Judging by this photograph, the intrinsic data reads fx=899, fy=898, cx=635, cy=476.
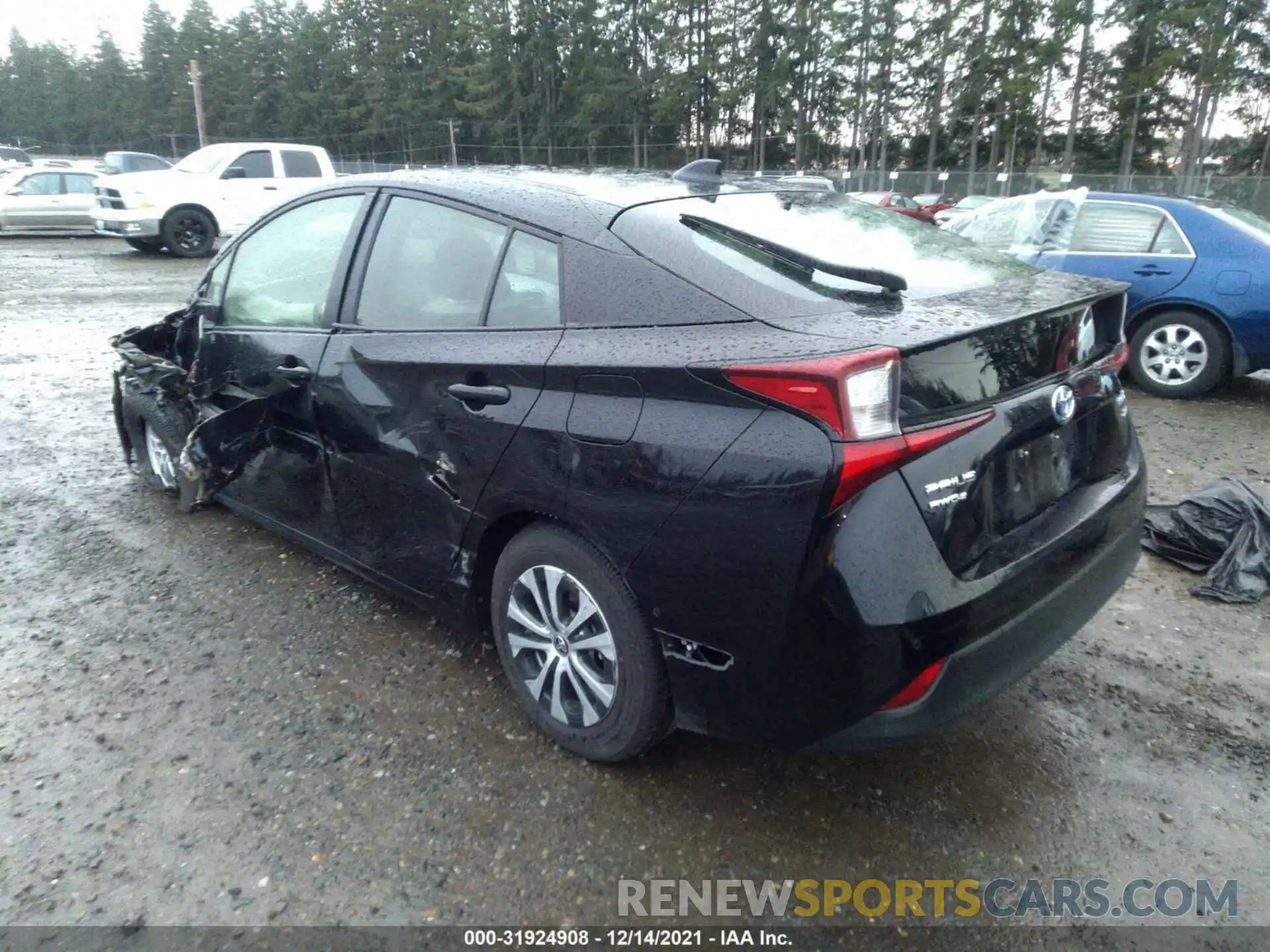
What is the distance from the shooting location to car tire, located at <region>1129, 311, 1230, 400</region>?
255 inches

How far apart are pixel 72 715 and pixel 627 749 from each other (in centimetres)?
188

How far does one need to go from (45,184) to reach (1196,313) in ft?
73.4

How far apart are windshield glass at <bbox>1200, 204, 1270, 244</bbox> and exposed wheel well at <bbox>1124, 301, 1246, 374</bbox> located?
1.95ft

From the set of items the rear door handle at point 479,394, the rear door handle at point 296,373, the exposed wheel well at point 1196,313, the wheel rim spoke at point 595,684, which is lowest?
the wheel rim spoke at point 595,684

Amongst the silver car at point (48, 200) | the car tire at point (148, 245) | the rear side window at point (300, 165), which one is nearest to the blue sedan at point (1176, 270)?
the rear side window at point (300, 165)

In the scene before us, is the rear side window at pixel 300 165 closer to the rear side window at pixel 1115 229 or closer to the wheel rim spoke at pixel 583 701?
the rear side window at pixel 1115 229

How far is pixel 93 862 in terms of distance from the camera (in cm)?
233

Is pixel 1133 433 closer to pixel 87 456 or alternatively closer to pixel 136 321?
A: pixel 87 456

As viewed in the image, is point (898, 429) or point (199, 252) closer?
point (898, 429)

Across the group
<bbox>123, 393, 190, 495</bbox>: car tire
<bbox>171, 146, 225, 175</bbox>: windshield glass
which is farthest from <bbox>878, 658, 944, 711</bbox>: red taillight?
<bbox>171, 146, 225, 175</bbox>: windshield glass

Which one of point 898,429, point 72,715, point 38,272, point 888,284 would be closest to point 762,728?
point 898,429

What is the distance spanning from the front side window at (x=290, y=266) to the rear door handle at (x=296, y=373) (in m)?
0.17

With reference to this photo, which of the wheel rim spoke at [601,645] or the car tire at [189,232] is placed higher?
the car tire at [189,232]

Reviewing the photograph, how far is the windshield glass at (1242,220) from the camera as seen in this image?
644 centimetres
